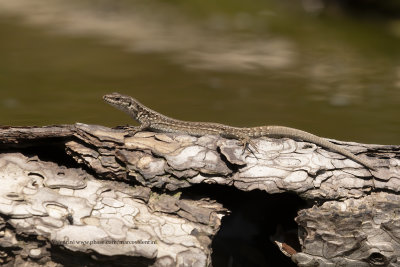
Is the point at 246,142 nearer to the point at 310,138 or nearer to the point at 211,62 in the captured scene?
the point at 310,138

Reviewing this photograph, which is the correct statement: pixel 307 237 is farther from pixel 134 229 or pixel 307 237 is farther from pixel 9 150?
pixel 9 150

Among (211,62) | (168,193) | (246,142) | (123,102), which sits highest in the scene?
(211,62)

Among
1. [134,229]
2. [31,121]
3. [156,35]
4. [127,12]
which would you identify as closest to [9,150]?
[134,229]

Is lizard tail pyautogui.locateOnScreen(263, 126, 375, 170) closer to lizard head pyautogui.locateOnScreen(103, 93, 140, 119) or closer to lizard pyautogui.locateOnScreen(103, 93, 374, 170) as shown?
lizard pyautogui.locateOnScreen(103, 93, 374, 170)

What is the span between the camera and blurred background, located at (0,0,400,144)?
593cm

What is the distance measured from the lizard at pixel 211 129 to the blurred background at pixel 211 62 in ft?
2.12

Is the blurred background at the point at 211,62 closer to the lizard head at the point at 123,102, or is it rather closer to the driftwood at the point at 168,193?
the lizard head at the point at 123,102

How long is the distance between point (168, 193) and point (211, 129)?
1.00 meters

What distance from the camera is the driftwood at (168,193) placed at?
3250mm

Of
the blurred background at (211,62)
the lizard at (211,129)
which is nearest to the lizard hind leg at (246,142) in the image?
the lizard at (211,129)

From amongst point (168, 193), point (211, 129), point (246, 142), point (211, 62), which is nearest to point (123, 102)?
point (211, 129)

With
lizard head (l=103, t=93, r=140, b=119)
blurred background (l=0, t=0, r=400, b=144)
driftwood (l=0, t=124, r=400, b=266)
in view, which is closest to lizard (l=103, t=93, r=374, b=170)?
lizard head (l=103, t=93, r=140, b=119)

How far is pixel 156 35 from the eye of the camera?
29.6 feet

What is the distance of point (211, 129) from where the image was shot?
4.45m
